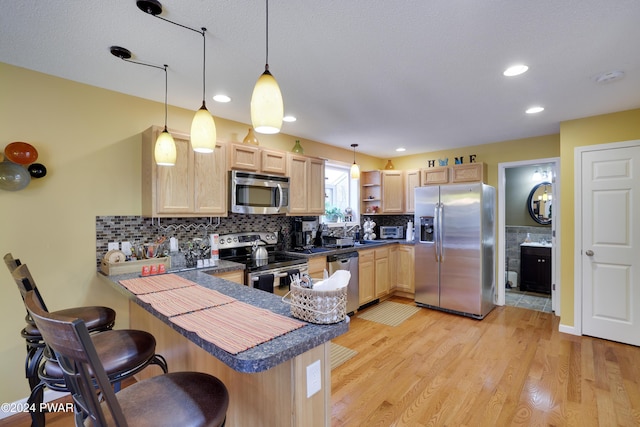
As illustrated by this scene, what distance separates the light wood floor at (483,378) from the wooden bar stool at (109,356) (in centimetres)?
133

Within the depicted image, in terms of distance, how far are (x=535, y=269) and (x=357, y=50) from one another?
16.9 feet

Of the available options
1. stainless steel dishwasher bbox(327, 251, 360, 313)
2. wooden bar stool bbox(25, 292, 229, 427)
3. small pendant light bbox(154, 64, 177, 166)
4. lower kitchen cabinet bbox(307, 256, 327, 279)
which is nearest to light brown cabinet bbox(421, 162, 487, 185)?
stainless steel dishwasher bbox(327, 251, 360, 313)

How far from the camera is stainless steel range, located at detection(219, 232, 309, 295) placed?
2881mm

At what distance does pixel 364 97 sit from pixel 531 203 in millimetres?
4408

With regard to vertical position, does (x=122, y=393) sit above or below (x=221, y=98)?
below

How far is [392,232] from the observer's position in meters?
5.54

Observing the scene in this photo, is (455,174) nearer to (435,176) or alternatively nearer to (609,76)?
(435,176)

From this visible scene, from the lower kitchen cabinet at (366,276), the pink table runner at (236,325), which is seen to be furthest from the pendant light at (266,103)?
the lower kitchen cabinet at (366,276)

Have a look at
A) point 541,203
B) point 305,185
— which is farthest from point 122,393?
point 541,203

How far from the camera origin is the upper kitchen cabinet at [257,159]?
3.13m

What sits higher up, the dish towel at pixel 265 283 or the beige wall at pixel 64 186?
the beige wall at pixel 64 186

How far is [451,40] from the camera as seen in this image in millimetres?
1860

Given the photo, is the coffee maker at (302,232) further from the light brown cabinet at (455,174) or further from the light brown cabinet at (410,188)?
the light brown cabinet at (455,174)

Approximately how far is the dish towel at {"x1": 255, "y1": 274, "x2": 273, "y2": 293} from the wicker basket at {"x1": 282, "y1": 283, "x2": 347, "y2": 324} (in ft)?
5.42
